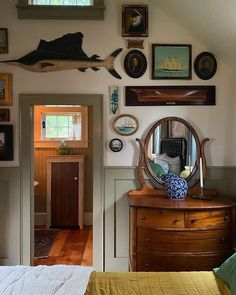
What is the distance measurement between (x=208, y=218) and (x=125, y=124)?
3.86 ft

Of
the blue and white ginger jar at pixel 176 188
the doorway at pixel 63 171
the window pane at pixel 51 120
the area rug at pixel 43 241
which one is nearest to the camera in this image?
the blue and white ginger jar at pixel 176 188

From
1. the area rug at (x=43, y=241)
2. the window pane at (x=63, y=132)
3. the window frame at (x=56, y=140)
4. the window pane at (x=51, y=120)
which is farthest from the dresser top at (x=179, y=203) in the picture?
the window pane at (x=51, y=120)

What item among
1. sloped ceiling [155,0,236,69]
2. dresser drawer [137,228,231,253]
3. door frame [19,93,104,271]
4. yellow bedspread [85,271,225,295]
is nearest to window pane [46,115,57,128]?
door frame [19,93,104,271]

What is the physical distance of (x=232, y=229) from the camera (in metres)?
2.70

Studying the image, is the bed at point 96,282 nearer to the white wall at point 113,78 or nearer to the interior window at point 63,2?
the white wall at point 113,78

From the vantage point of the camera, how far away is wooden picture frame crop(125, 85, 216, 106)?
312 centimetres

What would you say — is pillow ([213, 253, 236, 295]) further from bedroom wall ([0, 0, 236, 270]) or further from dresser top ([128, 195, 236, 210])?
bedroom wall ([0, 0, 236, 270])

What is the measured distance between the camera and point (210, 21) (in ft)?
8.79

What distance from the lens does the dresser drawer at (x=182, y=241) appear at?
263 cm

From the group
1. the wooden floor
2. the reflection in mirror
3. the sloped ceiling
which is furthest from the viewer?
the wooden floor

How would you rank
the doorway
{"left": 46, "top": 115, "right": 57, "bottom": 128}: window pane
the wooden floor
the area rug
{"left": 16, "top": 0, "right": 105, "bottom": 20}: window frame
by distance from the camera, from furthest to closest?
{"left": 46, "top": 115, "right": 57, "bottom": 128}: window pane
the doorway
the area rug
the wooden floor
{"left": 16, "top": 0, "right": 105, "bottom": 20}: window frame

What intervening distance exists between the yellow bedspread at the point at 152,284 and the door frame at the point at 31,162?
149 cm

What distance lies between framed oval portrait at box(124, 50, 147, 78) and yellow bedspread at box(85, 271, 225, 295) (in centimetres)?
201

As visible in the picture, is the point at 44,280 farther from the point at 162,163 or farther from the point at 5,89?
the point at 5,89
